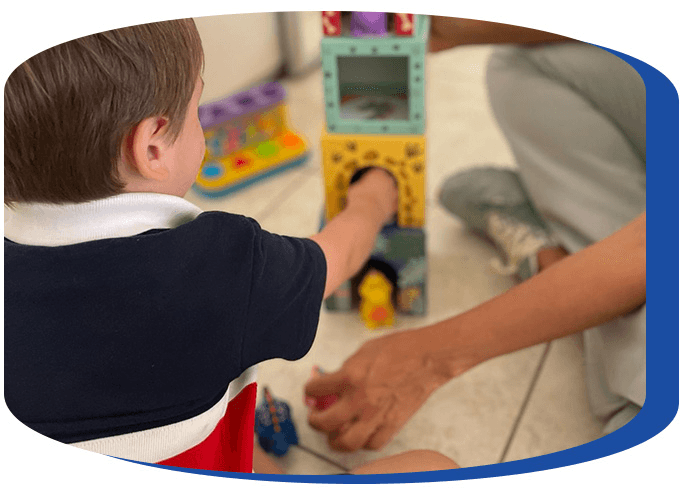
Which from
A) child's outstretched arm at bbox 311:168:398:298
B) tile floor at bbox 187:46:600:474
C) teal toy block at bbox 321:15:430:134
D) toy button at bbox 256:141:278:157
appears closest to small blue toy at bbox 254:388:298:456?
tile floor at bbox 187:46:600:474

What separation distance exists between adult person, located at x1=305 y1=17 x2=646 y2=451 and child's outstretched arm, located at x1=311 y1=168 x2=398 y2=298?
0.28 ft

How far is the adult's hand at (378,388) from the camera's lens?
65cm

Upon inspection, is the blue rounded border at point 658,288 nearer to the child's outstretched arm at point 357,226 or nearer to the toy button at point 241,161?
the child's outstretched arm at point 357,226

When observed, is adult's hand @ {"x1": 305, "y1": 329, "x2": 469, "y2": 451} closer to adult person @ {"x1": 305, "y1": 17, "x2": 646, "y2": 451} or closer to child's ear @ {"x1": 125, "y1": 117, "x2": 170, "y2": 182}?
adult person @ {"x1": 305, "y1": 17, "x2": 646, "y2": 451}

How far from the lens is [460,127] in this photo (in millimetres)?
1139

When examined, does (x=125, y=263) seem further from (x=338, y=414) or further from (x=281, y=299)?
(x=338, y=414)

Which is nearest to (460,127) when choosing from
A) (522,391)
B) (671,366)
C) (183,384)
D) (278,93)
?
(278,93)

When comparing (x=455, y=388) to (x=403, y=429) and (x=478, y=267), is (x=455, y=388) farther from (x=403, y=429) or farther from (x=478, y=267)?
(x=478, y=267)

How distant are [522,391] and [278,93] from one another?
1.50ft

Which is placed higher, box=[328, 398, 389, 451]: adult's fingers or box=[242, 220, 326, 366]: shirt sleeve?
box=[242, 220, 326, 366]: shirt sleeve

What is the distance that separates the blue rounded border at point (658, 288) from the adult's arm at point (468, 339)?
0.15 feet

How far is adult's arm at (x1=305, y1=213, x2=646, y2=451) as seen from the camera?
0.61m

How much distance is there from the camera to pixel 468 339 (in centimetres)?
63

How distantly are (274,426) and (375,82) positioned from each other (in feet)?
1.02
